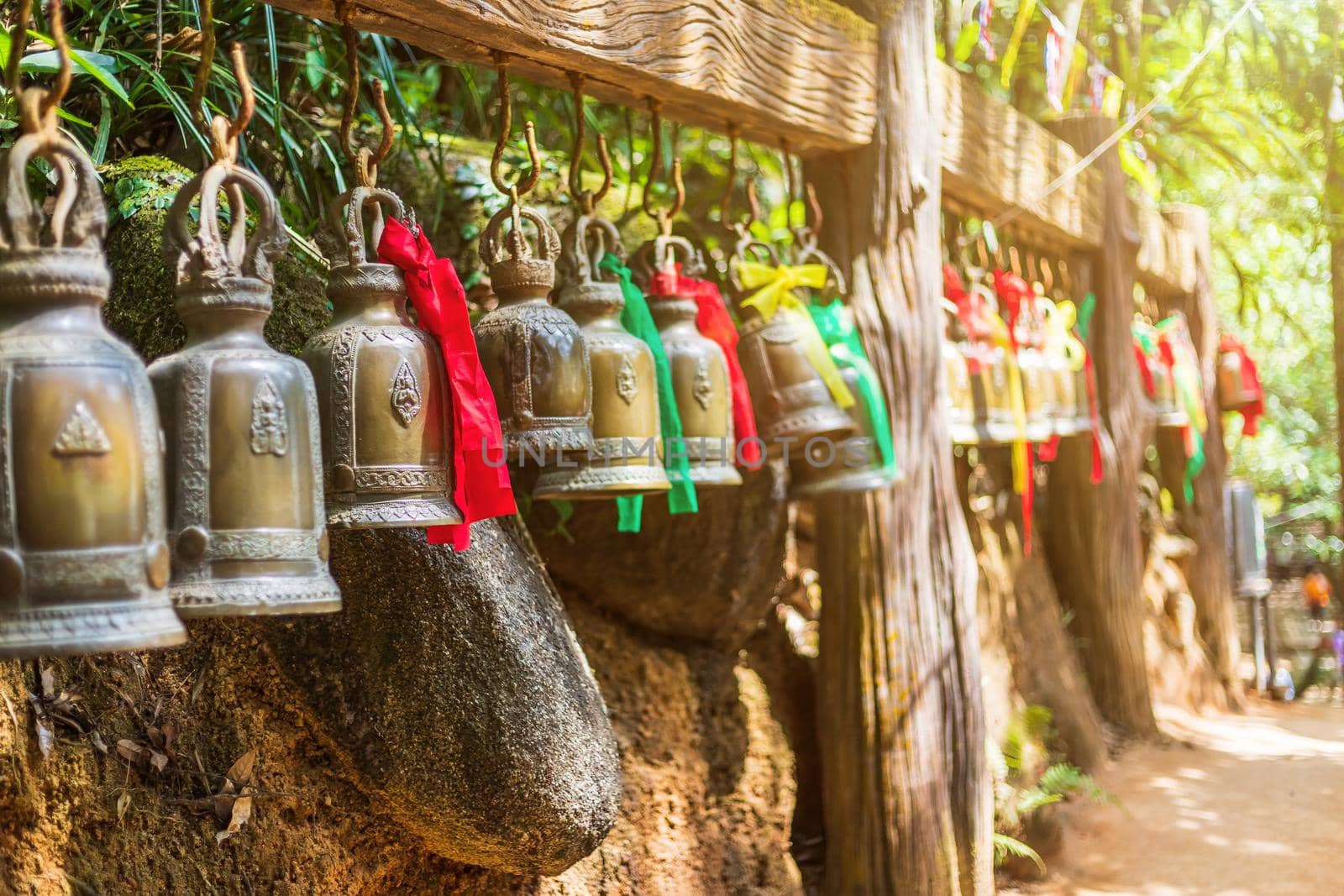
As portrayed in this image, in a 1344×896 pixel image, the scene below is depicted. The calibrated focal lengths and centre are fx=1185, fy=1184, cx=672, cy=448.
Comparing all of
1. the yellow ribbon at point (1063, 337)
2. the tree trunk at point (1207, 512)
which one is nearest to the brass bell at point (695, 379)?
the yellow ribbon at point (1063, 337)

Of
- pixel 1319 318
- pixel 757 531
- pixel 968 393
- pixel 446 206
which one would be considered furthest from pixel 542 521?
pixel 1319 318

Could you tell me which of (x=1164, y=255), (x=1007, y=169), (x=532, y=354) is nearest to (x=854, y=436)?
(x=532, y=354)

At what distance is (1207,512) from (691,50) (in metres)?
5.76

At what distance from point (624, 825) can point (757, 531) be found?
0.89 metres

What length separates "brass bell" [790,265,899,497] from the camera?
2.76 metres

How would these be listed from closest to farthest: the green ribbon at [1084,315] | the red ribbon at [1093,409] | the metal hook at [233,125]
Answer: the metal hook at [233,125] < the red ribbon at [1093,409] < the green ribbon at [1084,315]

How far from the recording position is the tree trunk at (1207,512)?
7.05 meters

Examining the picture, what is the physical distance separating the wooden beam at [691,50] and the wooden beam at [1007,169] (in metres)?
0.75

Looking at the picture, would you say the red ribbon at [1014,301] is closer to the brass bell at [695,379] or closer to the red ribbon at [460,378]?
the brass bell at [695,379]

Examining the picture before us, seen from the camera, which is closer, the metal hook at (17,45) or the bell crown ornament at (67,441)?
the bell crown ornament at (67,441)

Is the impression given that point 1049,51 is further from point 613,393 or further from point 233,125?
point 233,125

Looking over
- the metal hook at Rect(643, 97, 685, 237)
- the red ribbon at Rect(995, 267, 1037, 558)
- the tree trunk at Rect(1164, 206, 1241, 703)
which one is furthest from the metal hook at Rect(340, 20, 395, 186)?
the tree trunk at Rect(1164, 206, 1241, 703)

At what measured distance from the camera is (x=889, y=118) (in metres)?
3.06

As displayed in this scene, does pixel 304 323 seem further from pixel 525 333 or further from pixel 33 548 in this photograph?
pixel 33 548
